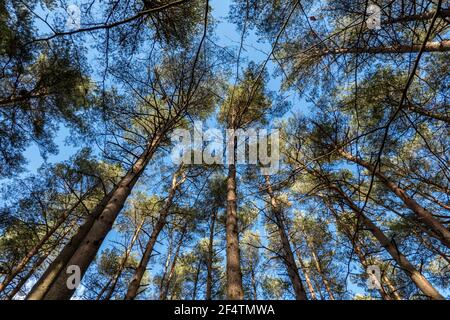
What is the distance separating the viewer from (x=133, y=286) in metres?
4.74

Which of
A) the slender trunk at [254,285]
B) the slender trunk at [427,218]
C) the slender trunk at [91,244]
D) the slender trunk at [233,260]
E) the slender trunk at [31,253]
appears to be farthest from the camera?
the slender trunk at [254,285]

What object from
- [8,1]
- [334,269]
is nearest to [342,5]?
[8,1]

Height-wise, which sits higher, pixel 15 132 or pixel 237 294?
pixel 15 132

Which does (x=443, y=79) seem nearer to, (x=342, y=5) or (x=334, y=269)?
(x=342, y=5)

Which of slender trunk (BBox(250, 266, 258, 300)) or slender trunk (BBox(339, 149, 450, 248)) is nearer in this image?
slender trunk (BBox(339, 149, 450, 248))

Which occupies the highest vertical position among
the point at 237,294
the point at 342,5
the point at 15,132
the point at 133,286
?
the point at 342,5

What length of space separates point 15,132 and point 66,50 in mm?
2508

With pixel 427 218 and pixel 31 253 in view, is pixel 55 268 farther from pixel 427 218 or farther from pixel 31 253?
pixel 31 253

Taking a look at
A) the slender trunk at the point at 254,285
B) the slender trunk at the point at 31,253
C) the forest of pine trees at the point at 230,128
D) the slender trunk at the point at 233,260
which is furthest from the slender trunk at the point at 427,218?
the slender trunk at the point at 254,285

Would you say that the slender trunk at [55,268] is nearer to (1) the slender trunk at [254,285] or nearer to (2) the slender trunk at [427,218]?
(2) the slender trunk at [427,218]

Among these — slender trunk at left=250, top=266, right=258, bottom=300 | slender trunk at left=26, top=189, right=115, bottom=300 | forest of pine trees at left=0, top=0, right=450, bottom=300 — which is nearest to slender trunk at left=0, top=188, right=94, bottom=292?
forest of pine trees at left=0, top=0, right=450, bottom=300

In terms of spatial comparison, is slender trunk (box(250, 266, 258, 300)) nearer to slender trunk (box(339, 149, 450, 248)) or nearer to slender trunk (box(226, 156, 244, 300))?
slender trunk (box(226, 156, 244, 300))
